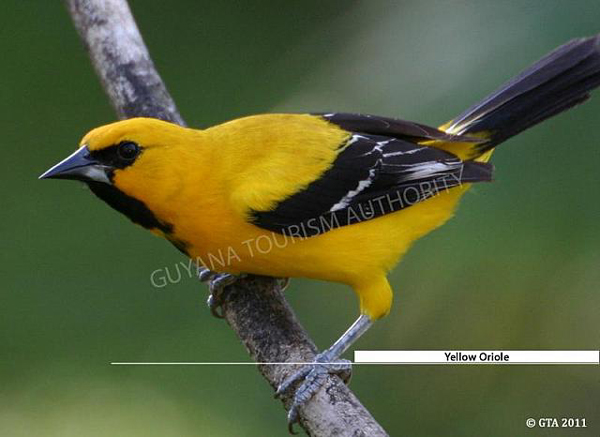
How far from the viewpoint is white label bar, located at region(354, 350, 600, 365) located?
3.14 metres

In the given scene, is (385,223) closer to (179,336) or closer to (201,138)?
(201,138)

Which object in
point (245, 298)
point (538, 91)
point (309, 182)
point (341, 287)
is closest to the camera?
point (309, 182)

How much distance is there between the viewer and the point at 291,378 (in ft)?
10.5

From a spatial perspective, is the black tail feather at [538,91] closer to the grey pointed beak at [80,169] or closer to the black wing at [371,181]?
the black wing at [371,181]

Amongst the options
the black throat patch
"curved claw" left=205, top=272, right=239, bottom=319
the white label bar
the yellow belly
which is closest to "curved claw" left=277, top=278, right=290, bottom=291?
"curved claw" left=205, top=272, right=239, bottom=319

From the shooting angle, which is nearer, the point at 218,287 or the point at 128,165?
the point at 128,165

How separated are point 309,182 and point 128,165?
732mm

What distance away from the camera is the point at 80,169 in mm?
3172

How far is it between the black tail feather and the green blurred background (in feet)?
1.18

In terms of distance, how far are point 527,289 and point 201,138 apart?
4.57 feet

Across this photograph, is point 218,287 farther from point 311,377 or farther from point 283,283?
point 311,377

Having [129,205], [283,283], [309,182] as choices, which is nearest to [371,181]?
[309,182]

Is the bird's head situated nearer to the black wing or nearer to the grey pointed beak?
the grey pointed beak

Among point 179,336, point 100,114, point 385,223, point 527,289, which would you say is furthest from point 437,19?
point 100,114
